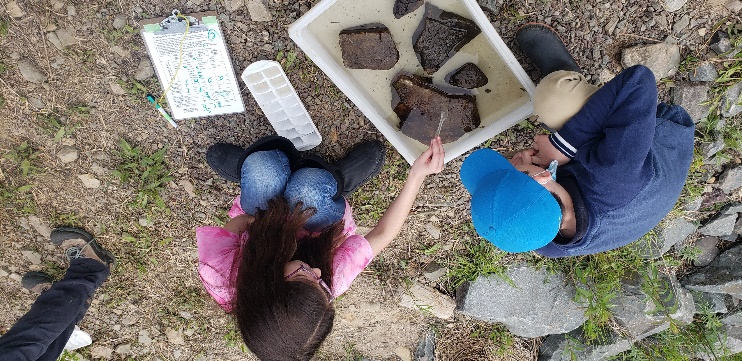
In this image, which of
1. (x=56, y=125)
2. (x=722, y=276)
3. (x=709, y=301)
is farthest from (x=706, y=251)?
(x=56, y=125)

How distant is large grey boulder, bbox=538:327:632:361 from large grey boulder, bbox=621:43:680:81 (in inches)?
59.9

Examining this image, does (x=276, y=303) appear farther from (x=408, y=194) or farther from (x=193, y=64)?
(x=193, y=64)

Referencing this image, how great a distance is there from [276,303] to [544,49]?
1633mm

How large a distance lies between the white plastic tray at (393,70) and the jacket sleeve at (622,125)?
378 millimetres

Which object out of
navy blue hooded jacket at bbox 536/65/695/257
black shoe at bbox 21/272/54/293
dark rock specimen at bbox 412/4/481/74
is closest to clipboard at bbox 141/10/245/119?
dark rock specimen at bbox 412/4/481/74

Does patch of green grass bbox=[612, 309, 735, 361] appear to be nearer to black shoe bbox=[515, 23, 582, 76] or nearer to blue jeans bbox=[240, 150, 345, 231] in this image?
black shoe bbox=[515, 23, 582, 76]

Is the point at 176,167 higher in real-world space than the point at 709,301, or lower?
higher

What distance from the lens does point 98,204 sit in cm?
274

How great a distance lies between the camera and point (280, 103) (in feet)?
8.30

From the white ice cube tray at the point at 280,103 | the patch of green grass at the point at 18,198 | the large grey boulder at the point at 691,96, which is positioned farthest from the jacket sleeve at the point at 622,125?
the patch of green grass at the point at 18,198

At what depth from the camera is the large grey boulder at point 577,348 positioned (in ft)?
9.53

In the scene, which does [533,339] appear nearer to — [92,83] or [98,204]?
[98,204]

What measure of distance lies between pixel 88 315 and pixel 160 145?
122 cm

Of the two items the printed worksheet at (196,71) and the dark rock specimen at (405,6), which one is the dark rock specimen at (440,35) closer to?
the dark rock specimen at (405,6)
